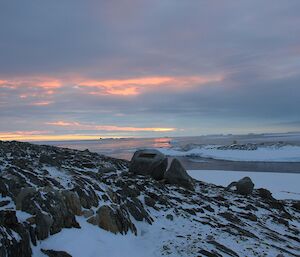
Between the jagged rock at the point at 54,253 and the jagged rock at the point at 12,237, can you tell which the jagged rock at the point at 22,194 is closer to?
the jagged rock at the point at 12,237

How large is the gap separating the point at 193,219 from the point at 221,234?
40.9 inches

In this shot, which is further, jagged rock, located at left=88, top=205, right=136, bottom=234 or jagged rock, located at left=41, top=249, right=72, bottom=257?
jagged rock, located at left=88, top=205, right=136, bottom=234

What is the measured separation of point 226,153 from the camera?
55188 millimetres

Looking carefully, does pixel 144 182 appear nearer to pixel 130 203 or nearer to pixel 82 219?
pixel 130 203

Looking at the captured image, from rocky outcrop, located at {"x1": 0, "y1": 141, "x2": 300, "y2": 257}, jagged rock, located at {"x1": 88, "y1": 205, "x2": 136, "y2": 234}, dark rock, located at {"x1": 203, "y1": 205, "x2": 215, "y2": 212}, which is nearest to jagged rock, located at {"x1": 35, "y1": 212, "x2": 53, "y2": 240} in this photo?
rocky outcrop, located at {"x1": 0, "y1": 141, "x2": 300, "y2": 257}

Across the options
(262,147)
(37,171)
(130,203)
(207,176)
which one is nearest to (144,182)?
(130,203)

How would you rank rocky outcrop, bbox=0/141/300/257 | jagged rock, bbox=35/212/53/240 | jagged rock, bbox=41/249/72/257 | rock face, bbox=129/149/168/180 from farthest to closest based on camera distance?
rock face, bbox=129/149/168/180
rocky outcrop, bbox=0/141/300/257
jagged rock, bbox=35/212/53/240
jagged rock, bbox=41/249/72/257

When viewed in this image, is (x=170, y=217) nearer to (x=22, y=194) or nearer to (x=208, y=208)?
(x=208, y=208)

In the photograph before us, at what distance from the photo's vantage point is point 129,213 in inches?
344

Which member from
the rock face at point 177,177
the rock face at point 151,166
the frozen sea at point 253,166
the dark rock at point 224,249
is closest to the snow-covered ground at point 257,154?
the frozen sea at point 253,166


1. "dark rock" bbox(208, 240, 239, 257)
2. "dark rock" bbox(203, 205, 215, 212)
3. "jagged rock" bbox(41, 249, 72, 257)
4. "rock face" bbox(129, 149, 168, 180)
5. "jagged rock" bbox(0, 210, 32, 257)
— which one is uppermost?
"rock face" bbox(129, 149, 168, 180)

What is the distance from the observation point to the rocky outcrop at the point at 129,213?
6453mm

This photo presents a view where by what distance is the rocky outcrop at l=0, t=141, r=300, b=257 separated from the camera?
645 centimetres

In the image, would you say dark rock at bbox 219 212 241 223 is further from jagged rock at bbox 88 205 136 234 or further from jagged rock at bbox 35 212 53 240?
jagged rock at bbox 35 212 53 240
